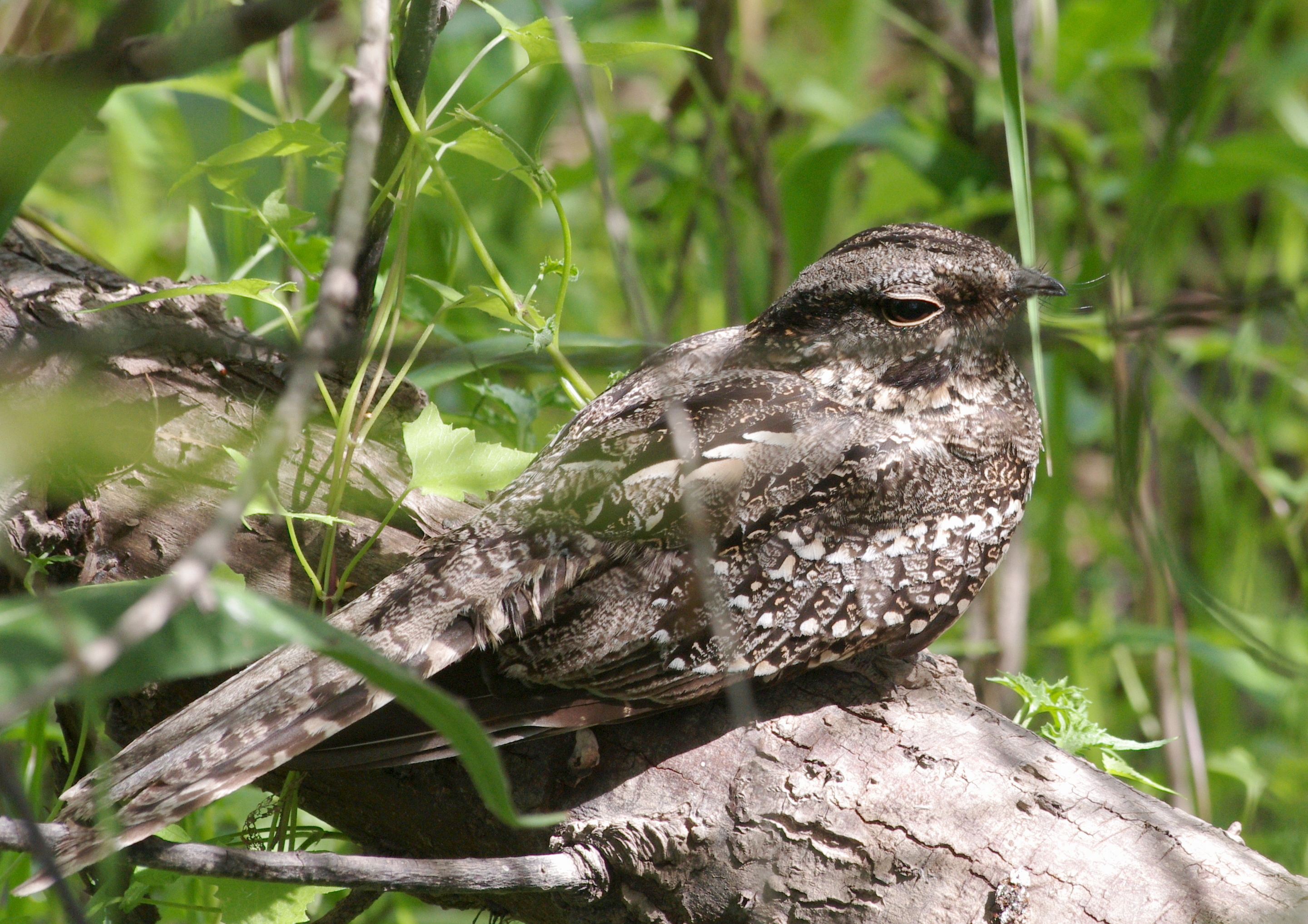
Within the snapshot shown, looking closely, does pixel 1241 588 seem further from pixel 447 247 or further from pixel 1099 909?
pixel 447 247

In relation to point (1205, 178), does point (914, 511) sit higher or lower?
lower

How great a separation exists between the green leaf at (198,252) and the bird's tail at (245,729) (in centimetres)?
127

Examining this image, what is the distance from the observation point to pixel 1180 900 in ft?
5.22

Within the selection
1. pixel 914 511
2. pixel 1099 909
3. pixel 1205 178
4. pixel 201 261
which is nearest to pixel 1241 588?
pixel 1205 178

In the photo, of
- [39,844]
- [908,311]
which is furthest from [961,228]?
[39,844]

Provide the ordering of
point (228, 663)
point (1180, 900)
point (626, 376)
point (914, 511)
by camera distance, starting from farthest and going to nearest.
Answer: point (626, 376)
point (914, 511)
point (1180, 900)
point (228, 663)

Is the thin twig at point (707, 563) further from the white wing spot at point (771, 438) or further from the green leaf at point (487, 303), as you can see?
the green leaf at point (487, 303)

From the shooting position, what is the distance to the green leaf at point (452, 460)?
72.6 inches

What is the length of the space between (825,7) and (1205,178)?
2.75m

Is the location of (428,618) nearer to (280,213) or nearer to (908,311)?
(280,213)

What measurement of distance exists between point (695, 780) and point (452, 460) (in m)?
0.71

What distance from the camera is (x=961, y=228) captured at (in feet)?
14.6

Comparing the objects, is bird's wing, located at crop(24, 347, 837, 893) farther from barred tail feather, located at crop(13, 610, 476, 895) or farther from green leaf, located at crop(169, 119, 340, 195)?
green leaf, located at crop(169, 119, 340, 195)

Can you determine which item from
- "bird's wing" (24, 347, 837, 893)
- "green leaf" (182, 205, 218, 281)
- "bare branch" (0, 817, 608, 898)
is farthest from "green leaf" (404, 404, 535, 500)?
"green leaf" (182, 205, 218, 281)
